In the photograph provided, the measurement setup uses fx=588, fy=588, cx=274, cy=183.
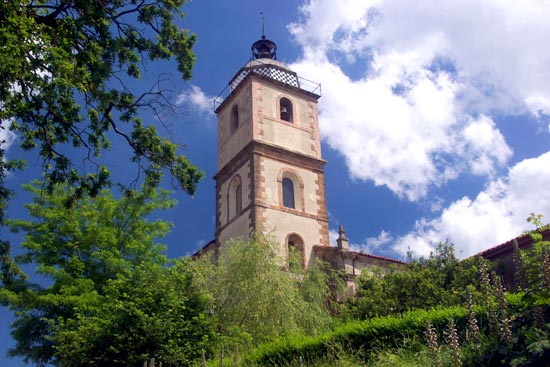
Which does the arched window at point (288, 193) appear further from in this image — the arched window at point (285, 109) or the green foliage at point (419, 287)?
the green foliage at point (419, 287)

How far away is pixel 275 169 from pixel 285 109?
4.98 meters

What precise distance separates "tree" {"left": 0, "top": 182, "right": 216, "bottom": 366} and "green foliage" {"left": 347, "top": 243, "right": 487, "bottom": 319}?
6066 mm

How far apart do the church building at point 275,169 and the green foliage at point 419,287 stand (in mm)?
6287

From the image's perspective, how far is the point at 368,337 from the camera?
11047mm

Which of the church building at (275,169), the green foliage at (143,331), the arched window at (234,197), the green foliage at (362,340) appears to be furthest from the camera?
the arched window at (234,197)

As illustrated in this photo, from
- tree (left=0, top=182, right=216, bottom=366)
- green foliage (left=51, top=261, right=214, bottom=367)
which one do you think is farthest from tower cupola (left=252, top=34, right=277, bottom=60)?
green foliage (left=51, top=261, right=214, bottom=367)

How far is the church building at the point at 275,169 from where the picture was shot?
28891mm

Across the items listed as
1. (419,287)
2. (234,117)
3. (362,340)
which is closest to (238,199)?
(234,117)

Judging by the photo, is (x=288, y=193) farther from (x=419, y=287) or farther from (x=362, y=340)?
(x=362, y=340)

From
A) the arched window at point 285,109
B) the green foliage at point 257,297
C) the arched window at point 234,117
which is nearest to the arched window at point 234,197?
the arched window at point 234,117

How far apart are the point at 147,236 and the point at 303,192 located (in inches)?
410

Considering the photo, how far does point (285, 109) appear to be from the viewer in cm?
3403

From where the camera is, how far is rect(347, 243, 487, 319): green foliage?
736 inches

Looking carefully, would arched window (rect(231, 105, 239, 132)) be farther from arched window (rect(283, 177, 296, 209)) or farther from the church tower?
arched window (rect(283, 177, 296, 209))
